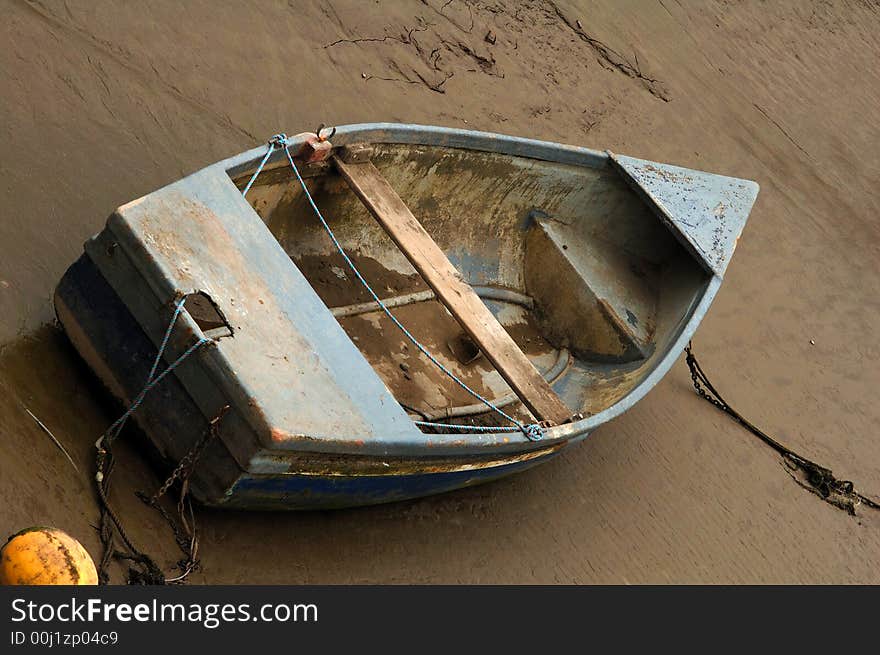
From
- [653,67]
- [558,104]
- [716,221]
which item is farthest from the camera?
[653,67]

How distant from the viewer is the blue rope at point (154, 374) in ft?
12.7

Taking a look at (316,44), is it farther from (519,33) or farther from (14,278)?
(14,278)

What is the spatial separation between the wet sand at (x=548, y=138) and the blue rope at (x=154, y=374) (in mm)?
176

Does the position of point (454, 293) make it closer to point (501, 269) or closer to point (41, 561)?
point (501, 269)

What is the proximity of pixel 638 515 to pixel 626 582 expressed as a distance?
46 centimetres

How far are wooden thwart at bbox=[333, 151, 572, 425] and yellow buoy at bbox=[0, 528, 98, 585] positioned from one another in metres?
2.00

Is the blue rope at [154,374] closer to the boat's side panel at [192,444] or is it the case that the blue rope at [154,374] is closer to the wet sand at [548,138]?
the boat's side panel at [192,444]

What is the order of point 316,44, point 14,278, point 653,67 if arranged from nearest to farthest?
1. point 14,278
2. point 316,44
3. point 653,67

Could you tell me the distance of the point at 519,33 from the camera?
814 cm

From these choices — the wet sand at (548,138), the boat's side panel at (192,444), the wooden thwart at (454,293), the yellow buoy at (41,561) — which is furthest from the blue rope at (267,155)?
the yellow buoy at (41,561)

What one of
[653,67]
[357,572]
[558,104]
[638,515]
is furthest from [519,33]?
[357,572]

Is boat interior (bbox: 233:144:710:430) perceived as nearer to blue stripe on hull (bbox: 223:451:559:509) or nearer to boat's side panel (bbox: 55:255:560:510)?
blue stripe on hull (bbox: 223:451:559:509)

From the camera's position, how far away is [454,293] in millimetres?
4895

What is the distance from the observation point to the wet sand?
4668 millimetres
